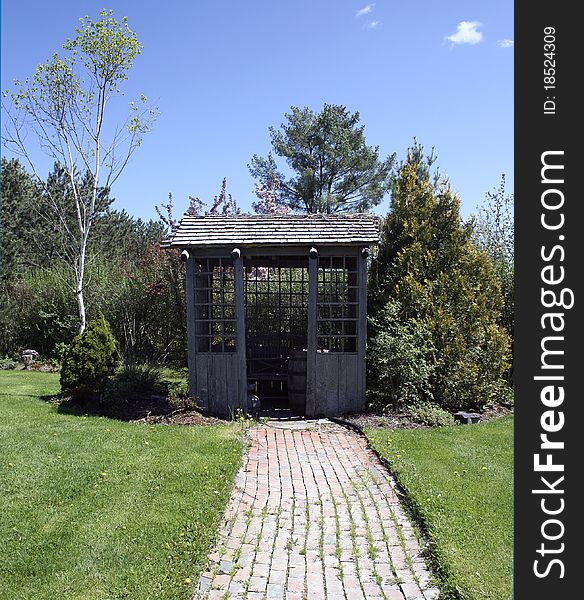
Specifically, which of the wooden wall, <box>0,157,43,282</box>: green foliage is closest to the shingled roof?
the wooden wall

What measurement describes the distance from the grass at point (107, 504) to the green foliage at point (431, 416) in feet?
8.31

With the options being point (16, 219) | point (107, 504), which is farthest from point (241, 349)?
point (16, 219)

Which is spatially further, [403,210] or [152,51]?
[152,51]

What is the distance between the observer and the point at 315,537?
14.2 ft

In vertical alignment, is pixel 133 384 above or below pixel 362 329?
below

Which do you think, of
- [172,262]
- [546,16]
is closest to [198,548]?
[546,16]

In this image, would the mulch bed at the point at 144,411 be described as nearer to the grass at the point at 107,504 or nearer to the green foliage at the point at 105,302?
the grass at the point at 107,504

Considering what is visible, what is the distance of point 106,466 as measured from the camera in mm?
5719

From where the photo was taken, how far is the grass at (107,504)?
Result: 3615 mm

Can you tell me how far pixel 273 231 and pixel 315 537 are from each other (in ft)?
17.6

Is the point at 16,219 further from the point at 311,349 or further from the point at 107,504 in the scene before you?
the point at 107,504

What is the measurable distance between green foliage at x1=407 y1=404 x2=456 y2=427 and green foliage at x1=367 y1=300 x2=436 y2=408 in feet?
0.84

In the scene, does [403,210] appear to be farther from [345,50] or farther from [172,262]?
[172,262]

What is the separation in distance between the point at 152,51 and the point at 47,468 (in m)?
9.79
